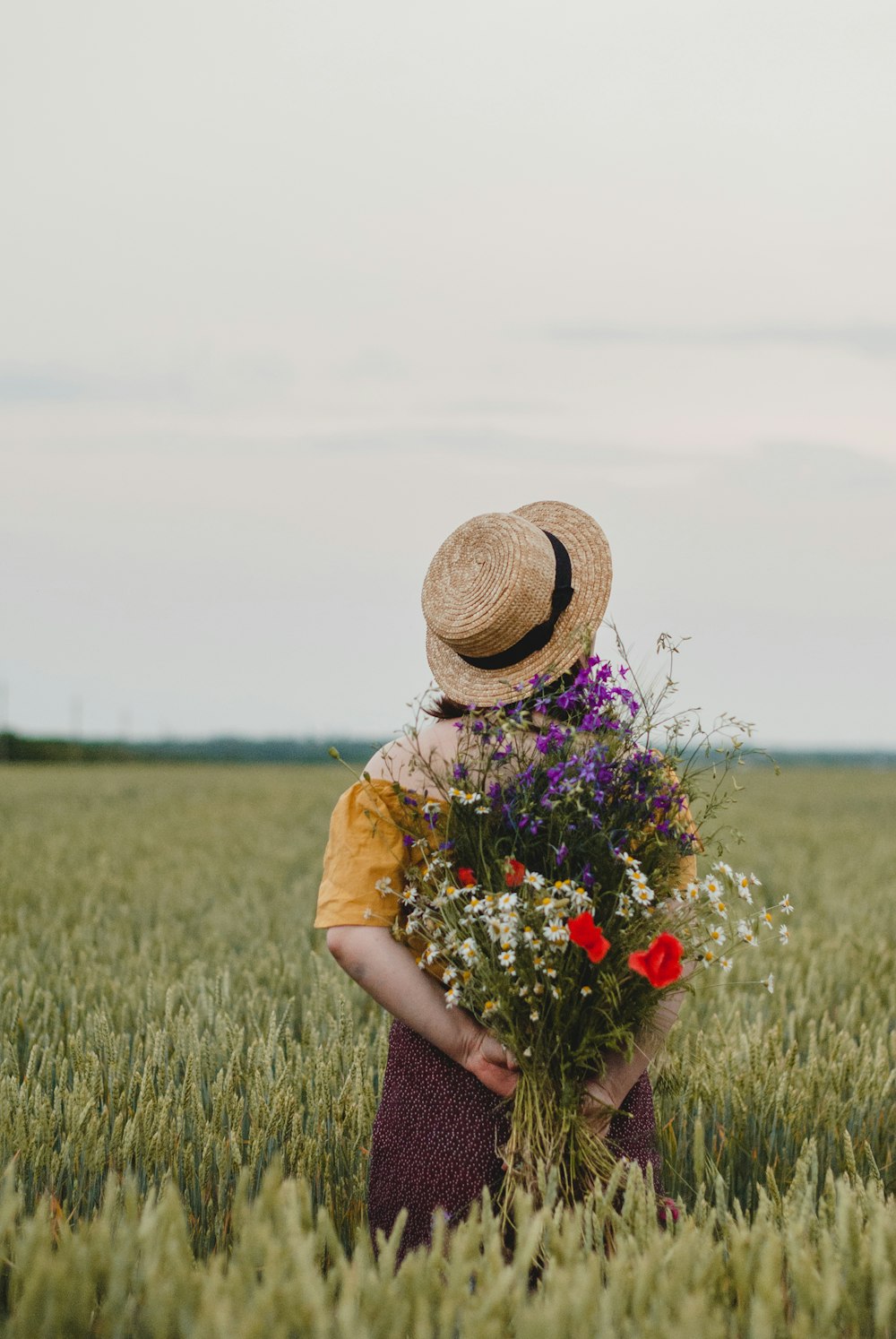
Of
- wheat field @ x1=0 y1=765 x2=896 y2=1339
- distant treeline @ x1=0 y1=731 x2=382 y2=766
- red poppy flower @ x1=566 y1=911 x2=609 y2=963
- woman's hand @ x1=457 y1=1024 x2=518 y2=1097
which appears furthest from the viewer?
distant treeline @ x1=0 y1=731 x2=382 y2=766

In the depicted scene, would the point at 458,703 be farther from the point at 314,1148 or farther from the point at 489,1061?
the point at 314,1148

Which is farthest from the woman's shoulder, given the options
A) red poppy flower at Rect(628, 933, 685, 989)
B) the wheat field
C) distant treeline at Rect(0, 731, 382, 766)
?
distant treeline at Rect(0, 731, 382, 766)

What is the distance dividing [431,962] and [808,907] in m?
6.27

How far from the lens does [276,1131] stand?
3064 mm

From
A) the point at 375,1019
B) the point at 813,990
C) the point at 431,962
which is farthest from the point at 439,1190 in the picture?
the point at 813,990

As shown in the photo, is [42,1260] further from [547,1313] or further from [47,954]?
[47,954]

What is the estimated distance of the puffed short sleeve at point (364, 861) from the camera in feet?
8.16

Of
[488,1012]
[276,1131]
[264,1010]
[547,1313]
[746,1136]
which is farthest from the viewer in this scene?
[264,1010]

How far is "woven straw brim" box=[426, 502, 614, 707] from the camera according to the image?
254 centimetres

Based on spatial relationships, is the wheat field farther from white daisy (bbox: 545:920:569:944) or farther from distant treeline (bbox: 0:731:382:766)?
distant treeline (bbox: 0:731:382:766)

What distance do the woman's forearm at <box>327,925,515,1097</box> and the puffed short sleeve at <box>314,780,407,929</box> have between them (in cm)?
3

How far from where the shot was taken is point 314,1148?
3.09 metres

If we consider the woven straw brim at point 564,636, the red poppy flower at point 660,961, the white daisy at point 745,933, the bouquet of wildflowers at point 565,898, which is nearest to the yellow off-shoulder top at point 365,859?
the bouquet of wildflowers at point 565,898

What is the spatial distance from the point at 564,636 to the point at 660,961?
743 millimetres
